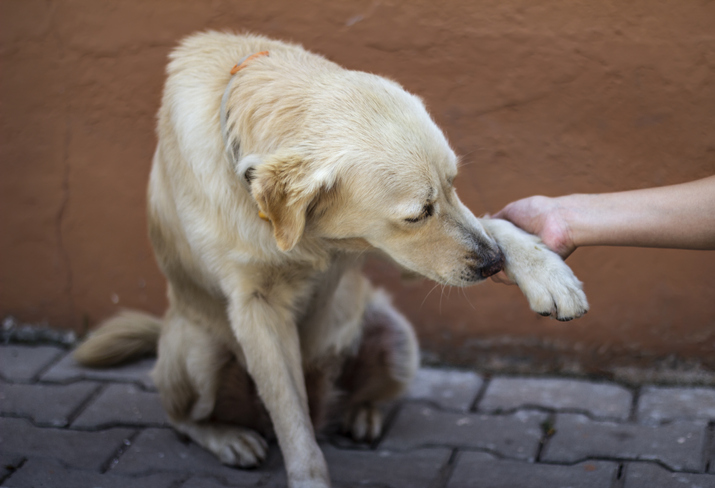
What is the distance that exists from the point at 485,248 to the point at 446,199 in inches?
7.3

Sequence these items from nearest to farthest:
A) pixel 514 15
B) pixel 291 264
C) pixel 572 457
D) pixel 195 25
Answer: pixel 291 264, pixel 572 457, pixel 514 15, pixel 195 25

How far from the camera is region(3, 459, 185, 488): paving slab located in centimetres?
245

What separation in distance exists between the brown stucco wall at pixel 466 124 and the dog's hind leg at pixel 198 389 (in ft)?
2.49

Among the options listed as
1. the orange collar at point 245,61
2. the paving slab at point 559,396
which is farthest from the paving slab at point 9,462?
the paving slab at point 559,396

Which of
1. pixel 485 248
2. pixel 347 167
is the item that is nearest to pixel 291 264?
pixel 347 167

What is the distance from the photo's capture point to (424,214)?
2043mm

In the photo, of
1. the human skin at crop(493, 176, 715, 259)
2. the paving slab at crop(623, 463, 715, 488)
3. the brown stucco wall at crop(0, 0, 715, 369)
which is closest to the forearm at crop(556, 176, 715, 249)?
the human skin at crop(493, 176, 715, 259)

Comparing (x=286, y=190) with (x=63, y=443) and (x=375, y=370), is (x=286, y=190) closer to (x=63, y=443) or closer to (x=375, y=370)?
(x=375, y=370)

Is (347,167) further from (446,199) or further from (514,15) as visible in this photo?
(514,15)

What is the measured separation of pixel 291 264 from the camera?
2275 millimetres

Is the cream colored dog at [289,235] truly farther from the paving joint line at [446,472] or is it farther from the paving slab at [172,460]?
the paving joint line at [446,472]

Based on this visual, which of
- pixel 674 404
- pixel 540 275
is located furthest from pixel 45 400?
pixel 674 404

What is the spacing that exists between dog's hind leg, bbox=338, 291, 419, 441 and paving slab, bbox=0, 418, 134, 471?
87cm

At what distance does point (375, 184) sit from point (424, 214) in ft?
0.55
